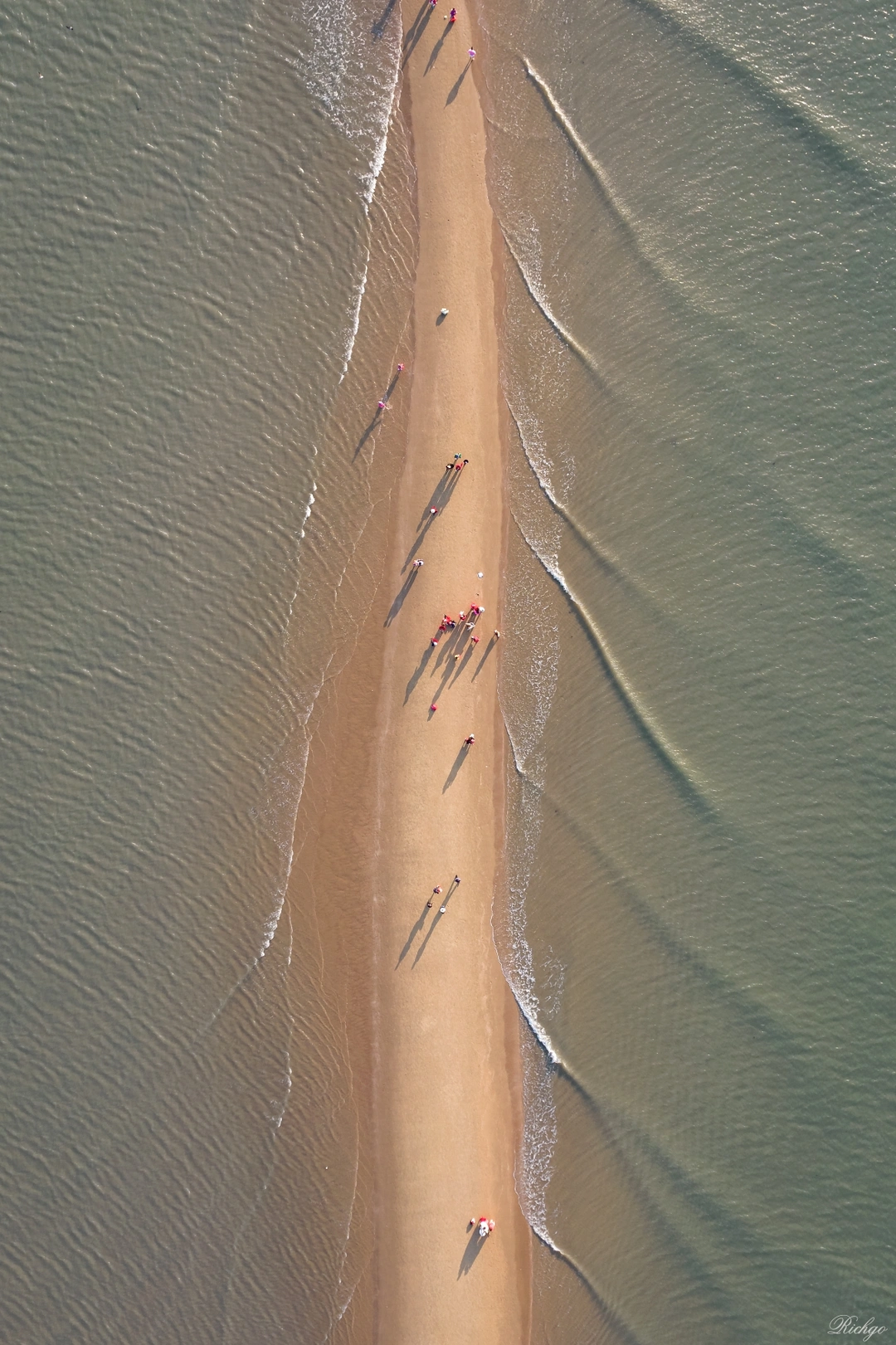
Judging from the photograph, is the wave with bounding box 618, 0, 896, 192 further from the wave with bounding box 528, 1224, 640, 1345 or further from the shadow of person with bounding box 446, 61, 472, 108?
the wave with bounding box 528, 1224, 640, 1345

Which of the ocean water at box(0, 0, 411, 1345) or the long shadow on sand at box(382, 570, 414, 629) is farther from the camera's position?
the long shadow on sand at box(382, 570, 414, 629)

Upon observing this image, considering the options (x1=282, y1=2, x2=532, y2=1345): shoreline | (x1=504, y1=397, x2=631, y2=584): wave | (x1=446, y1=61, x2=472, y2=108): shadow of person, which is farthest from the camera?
(x1=504, y1=397, x2=631, y2=584): wave

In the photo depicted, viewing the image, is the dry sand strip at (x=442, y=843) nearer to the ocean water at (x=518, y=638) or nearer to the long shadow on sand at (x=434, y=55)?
the ocean water at (x=518, y=638)

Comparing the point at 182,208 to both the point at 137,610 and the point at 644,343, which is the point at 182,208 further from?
the point at 644,343

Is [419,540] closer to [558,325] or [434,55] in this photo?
[558,325]

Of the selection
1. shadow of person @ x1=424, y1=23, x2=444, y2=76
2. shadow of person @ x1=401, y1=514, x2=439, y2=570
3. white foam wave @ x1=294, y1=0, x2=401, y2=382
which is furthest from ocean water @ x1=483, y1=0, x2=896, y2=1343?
white foam wave @ x1=294, y1=0, x2=401, y2=382

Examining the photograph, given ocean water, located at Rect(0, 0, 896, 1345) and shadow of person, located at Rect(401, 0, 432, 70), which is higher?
shadow of person, located at Rect(401, 0, 432, 70)

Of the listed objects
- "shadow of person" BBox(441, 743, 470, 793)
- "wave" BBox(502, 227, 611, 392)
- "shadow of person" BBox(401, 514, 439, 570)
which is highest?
"wave" BBox(502, 227, 611, 392)
